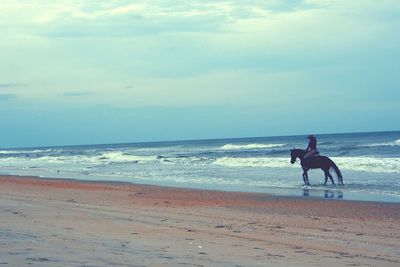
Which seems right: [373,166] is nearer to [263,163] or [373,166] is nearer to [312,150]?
[312,150]

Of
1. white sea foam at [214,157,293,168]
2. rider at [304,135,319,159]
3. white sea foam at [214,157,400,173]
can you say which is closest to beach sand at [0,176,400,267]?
rider at [304,135,319,159]

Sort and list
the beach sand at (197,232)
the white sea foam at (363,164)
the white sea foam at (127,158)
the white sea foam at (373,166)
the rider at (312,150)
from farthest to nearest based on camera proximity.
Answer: the white sea foam at (127,158) → the white sea foam at (363,164) → the white sea foam at (373,166) → the rider at (312,150) → the beach sand at (197,232)

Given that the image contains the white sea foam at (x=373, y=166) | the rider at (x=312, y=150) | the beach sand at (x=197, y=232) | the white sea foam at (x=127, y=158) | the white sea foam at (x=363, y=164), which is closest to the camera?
the beach sand at (x=197, y=232)

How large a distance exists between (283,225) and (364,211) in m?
3.36

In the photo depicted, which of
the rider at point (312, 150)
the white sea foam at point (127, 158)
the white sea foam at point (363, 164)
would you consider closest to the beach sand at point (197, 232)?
the rider at point (312, 150)

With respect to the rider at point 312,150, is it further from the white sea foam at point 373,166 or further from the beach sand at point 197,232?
the beach sand at point 197,232

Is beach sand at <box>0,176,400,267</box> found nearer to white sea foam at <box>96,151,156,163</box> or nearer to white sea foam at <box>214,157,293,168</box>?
white sea foam at <box>214,157,293,168</box>

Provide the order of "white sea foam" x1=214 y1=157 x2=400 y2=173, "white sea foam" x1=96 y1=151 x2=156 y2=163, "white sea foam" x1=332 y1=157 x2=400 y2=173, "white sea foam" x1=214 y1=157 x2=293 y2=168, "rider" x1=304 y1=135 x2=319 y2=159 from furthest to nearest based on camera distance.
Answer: "white sea foam" x1=96 y1=151 x2=156 y2=163
"white sea foam" x1=214 y1=157 x2=293 y2=168
"white sea foam" x1=214 y1=157 x2=400 y2=173
"white sea foam" x1=332 y1=157 x2=400 y2=173
"rider" x1=304 y1=135 x2=319 y2=159

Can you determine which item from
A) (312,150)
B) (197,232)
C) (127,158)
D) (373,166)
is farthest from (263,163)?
(197,232)

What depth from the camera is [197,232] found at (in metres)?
10.3

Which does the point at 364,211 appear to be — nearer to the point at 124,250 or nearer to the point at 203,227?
the point at 203,227

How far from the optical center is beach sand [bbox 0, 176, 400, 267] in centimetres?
744

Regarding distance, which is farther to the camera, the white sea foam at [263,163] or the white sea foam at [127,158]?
the white sea foam at [127,158]

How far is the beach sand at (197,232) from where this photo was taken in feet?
24.4
